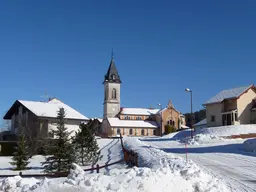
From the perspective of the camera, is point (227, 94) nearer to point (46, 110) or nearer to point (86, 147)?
point (46, 110)

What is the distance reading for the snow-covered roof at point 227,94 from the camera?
45.3 m

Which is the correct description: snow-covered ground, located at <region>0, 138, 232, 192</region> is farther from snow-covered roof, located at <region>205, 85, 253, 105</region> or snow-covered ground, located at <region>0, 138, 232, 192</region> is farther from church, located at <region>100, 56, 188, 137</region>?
church, located at <region>100, 56, 188, 137</region>

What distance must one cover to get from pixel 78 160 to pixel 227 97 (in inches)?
1160

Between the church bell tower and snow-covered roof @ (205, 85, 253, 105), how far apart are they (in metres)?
43.9

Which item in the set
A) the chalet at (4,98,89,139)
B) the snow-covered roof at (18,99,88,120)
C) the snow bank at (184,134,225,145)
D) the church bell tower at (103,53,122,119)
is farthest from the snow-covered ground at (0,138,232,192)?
the church bell tower at (103,53,122,119)

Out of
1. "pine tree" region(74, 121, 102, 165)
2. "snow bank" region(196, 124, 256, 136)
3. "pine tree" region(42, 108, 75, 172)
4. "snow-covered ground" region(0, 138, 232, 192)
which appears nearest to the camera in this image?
"snow-covered ground" region(0, 138, 232, 192)

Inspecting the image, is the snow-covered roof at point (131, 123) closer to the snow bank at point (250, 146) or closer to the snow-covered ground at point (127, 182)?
the snow bank at point (250, 146)

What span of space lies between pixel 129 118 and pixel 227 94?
40.0 meters

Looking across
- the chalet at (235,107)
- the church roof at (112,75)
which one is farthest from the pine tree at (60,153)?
the church roof at (112,75)

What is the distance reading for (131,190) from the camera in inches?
339

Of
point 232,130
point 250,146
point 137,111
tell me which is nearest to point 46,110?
point 232,130

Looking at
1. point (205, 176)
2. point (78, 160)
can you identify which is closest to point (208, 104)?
point (78, 160)

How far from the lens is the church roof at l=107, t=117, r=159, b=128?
78.9m

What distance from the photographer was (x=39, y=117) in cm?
4012
